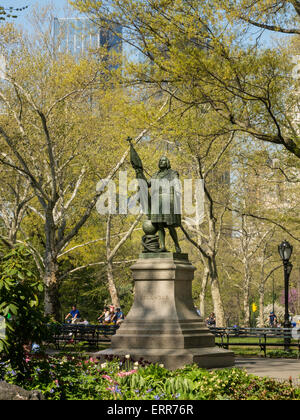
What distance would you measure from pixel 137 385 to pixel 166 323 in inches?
206

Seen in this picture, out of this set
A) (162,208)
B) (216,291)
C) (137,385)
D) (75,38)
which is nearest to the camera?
(137,385)

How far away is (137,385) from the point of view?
8156 mm

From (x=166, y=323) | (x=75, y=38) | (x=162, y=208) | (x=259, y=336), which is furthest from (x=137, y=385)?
(x=75, y=38)

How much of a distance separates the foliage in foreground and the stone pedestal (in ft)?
13.3

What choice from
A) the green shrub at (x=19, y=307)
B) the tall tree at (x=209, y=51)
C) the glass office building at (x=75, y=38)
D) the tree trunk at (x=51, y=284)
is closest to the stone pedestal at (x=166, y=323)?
the tall tree at (x=209, y=51)

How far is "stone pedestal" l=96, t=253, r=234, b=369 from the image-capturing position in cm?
1289

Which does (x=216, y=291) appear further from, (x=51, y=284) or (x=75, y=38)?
(x=75, y=38)

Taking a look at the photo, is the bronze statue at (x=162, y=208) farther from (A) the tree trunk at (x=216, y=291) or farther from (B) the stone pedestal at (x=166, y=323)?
(A) the tree trunk at (x=216, y=291)

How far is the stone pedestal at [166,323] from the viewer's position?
508 inches

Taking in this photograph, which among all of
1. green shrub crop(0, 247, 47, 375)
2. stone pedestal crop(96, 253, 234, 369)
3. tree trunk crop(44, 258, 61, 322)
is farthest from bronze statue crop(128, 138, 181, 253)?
tree trunk crop(44, 258, 61, 322)

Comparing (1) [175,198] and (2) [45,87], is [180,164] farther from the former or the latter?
(1) [175,198]

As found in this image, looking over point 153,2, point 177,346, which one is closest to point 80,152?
point 153,2

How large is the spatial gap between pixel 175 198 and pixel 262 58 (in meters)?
3.61

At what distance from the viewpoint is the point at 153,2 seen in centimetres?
1400
